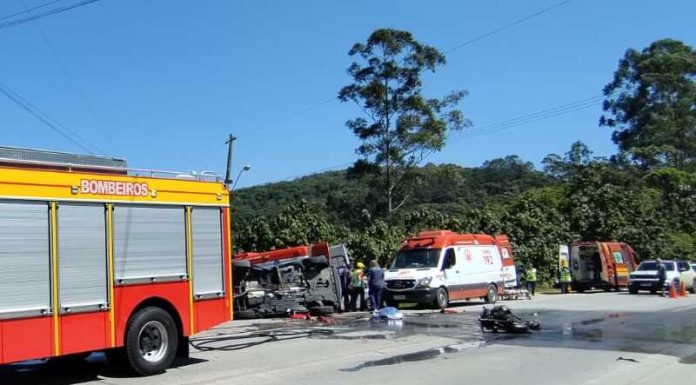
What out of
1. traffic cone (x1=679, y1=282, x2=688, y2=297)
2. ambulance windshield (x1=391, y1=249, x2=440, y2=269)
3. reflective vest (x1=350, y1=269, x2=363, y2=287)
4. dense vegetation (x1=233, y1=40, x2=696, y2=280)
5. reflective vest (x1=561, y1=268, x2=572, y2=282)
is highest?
dense vegetation (x1=233, y1=40, x2=696, y2=280)

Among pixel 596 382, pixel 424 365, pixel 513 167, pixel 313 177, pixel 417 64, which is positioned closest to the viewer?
pixel 596 382

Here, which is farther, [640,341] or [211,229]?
[640,341]

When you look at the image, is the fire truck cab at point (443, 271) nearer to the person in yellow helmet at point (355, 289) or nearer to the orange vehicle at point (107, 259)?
the person in yellow helmet at point (355, 289)

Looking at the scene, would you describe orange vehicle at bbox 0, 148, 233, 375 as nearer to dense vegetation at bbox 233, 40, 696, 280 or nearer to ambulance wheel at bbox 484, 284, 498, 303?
ambulance wheel at bbox 484, 284, 498, 303

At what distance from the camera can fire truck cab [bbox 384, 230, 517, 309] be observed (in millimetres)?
22773

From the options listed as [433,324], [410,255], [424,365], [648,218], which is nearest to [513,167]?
[648,218]

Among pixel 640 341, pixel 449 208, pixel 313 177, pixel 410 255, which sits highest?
pixel 313 177

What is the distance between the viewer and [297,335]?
14797 mm

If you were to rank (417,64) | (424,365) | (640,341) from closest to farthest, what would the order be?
1. (424,365)
2. (640,341)
3. (417,64)

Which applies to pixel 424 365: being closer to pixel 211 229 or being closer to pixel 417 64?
pixel 211 229

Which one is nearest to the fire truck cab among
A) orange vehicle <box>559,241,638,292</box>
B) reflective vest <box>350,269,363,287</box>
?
reflective vest <box>350,269,363,287</box>

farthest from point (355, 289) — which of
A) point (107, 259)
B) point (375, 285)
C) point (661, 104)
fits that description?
point (661, 104)

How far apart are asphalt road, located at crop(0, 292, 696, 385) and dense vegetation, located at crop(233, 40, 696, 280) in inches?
616

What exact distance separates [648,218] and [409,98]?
21.6 meters
